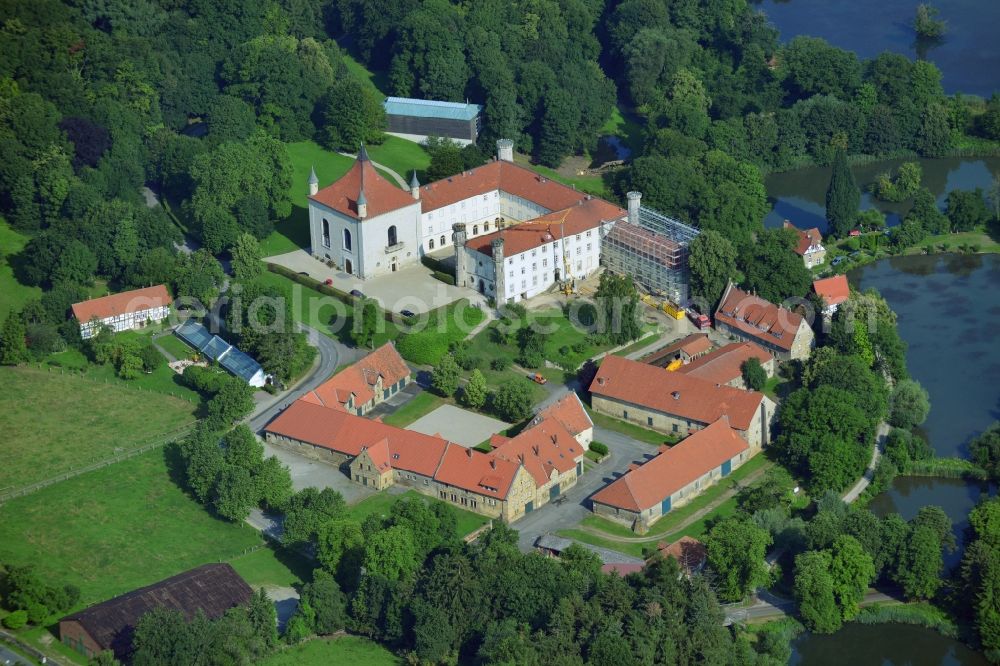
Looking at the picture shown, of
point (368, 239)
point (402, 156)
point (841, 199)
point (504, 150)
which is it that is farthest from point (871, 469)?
point (402, 156)

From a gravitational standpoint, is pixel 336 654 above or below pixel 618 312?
below

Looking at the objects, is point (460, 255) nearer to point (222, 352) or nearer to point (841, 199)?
point (222, 352)

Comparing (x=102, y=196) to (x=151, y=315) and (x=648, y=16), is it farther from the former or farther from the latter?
(x=648, y=16)

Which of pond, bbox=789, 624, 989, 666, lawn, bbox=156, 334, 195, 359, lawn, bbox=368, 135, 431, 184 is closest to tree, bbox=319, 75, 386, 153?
lawn, bbox=368, 135, 431, 184

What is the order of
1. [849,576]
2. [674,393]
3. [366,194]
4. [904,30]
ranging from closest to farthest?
[849,576]
[674,393]
[366,194]
[904,30]

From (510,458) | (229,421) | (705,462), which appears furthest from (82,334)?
(705,462)

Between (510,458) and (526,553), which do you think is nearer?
(526,553)

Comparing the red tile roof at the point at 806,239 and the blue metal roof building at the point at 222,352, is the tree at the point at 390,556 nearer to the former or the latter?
the blue metal roof building at the point at 222,352
